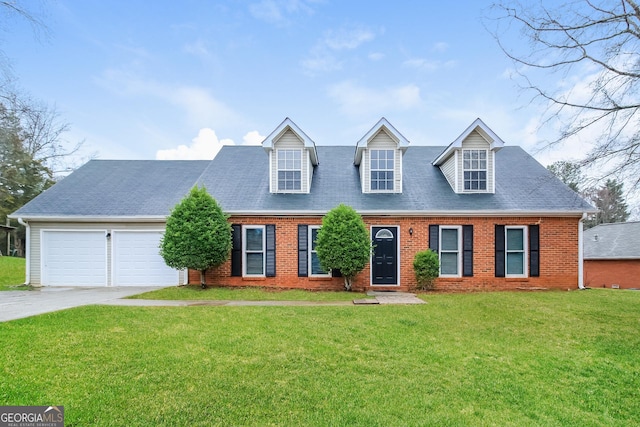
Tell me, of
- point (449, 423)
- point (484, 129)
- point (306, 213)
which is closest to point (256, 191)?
point (306, 213)

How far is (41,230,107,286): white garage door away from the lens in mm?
12031

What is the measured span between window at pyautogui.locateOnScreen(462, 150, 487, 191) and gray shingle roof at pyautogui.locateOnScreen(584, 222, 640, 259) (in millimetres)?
16839

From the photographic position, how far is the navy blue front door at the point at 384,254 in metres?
11.3

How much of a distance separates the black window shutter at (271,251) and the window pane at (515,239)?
871cm

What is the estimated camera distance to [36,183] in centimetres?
2653

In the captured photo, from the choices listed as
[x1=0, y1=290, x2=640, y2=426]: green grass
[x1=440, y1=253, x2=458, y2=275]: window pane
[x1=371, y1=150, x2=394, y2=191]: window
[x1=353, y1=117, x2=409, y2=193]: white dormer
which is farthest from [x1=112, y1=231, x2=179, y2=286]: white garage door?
[x1=440, y1=253, x2=458, y2=275]: window pane

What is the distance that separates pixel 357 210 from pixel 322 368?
7.45 meters

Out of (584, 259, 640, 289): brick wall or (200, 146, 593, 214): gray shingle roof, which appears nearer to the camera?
(200, 146, 593, 214): gray shingle roof

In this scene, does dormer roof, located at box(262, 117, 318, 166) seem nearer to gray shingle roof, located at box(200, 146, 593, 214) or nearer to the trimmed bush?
gray shingle roof, located at box(200, 146, 593, 214)

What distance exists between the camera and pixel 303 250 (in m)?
11.3

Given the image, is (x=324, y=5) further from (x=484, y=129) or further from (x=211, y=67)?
(x=484, y=129)

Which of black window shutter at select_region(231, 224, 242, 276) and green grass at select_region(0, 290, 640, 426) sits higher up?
black window shutter at select_region(231, 224, 242, 276)

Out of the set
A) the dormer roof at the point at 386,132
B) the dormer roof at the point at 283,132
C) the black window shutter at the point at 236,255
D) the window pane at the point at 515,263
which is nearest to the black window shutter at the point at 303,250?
the black window shutter at the point at 236,255

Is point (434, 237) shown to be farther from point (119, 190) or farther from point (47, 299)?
point (119, 190)
